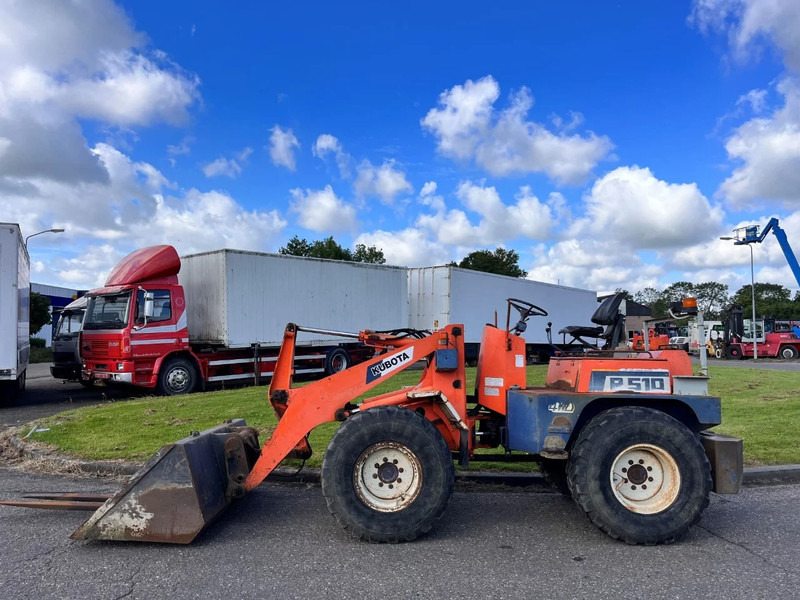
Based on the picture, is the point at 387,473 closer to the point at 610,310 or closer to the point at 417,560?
the point at 417,560

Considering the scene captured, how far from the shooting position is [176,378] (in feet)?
48.1

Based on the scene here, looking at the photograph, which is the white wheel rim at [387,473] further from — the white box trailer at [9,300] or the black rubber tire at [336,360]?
the black rubber tire at [336,360]

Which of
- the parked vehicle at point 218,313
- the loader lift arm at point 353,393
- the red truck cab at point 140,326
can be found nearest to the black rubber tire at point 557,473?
the loader lift arm at point 353,393

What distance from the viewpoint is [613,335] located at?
6.14 meters

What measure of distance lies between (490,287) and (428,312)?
314cm

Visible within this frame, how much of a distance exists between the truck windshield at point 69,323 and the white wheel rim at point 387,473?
1364 cm

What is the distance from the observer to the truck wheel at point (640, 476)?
450 cm

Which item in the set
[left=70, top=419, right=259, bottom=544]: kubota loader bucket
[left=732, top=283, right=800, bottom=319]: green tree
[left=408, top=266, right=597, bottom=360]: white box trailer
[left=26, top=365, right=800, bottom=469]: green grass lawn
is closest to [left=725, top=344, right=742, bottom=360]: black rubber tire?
[left=408, top=266, right=597, bottom=360]: white box trailer

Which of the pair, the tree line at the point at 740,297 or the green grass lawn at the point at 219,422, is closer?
the green grass lawn at the point at 219,422

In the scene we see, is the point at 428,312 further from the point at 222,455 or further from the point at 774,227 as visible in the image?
the point at 774,227

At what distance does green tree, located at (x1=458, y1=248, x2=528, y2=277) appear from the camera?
63.3m

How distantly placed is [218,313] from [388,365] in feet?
37.9

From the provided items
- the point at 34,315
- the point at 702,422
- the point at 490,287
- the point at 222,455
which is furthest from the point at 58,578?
the point at 34,315

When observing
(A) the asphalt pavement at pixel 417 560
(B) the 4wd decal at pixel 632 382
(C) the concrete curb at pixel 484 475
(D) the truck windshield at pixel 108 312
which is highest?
(D) the truck windshield at pixel 108 312
